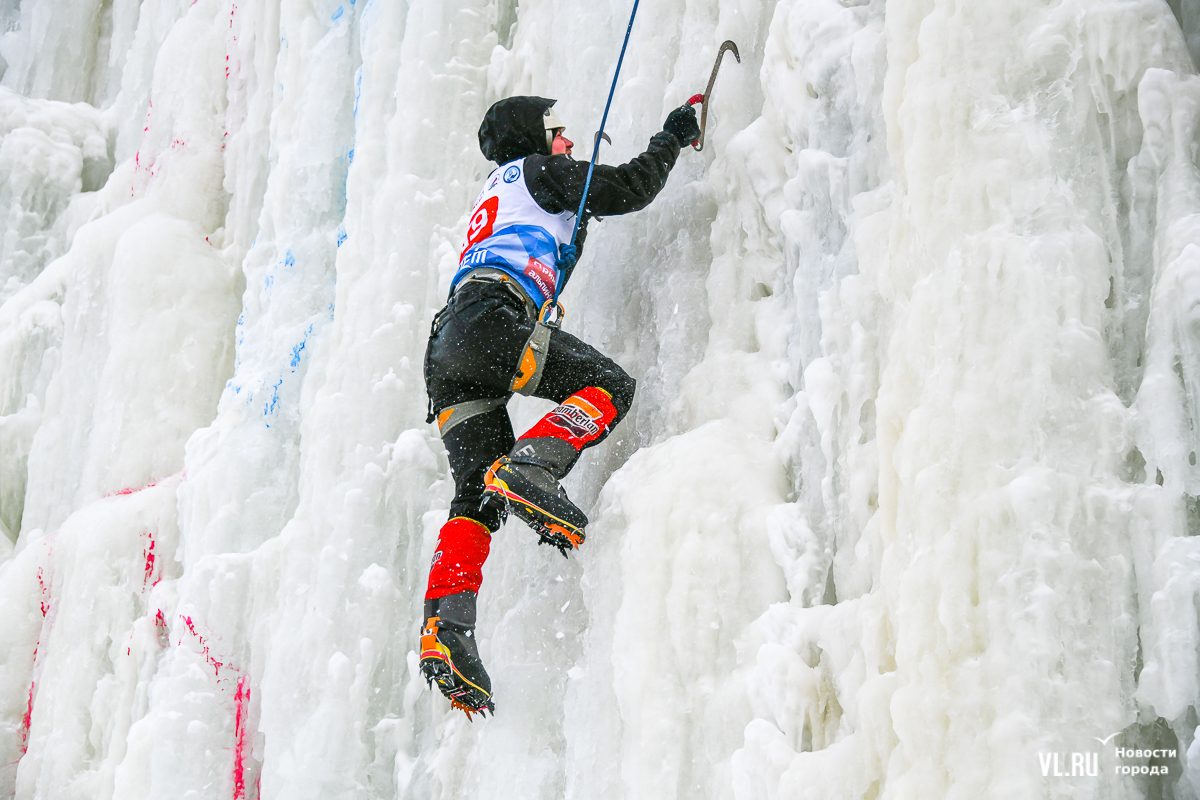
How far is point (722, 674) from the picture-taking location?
2.55m

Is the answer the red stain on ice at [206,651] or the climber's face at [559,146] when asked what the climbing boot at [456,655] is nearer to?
the climber's face at [559,146]

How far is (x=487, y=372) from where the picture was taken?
2.83 meters

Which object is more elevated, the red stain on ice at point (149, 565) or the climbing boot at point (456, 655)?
the red stain on ice at point (149, 565)

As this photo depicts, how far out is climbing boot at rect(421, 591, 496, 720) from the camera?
2594 millimetres

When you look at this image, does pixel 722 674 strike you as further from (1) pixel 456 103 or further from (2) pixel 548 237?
(1) pixel 456 103

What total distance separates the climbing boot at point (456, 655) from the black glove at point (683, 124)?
145 cm

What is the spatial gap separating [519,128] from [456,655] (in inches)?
62.3

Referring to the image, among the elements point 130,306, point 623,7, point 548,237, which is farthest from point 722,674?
point 130,306

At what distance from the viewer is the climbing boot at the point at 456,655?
2594 millimetres

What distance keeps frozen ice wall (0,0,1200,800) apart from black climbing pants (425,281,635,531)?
12.1 inches

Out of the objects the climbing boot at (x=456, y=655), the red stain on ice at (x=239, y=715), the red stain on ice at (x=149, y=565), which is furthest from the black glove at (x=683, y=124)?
the red stain on ice at (x=149, y=565)

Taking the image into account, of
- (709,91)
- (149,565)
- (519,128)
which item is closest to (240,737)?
(149,565)

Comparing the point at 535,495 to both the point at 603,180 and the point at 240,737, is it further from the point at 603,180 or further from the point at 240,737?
the point at 240,737

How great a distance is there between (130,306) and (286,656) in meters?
2.79
